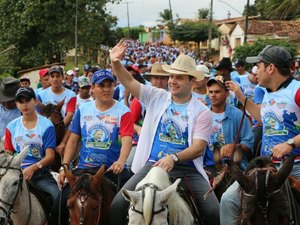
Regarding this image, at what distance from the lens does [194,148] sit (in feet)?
17.0

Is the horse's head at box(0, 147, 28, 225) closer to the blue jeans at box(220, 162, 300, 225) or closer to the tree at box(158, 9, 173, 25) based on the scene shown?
the blue jeans at box(220, 162, 300, 225)

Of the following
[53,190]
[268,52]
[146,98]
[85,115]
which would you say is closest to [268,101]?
[268,52]

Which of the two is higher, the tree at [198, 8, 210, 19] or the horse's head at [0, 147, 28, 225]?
the horse's head at [0, 147, 28, 225]

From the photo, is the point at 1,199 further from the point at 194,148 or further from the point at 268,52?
the point at 268,52

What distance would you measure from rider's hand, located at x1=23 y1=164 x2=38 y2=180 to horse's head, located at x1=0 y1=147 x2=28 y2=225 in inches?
17.2

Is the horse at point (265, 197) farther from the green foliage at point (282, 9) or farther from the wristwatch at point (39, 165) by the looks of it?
the green foliage at point (282, 9)

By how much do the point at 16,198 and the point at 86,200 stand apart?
42.9 inches

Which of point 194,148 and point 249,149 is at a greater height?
point 194,148

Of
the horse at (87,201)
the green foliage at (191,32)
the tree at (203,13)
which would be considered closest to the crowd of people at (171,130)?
the horse at (87,201)

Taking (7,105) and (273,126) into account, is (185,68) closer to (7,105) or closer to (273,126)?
(273,126)

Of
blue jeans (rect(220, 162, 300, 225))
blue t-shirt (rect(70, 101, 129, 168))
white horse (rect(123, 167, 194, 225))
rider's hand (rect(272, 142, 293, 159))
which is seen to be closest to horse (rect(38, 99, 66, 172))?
blue t-shirt (rect(70, 101, 129, 168))

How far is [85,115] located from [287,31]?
42705mm

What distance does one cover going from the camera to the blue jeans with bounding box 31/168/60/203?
252 inches

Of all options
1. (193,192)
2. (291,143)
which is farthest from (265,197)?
(193,192)
